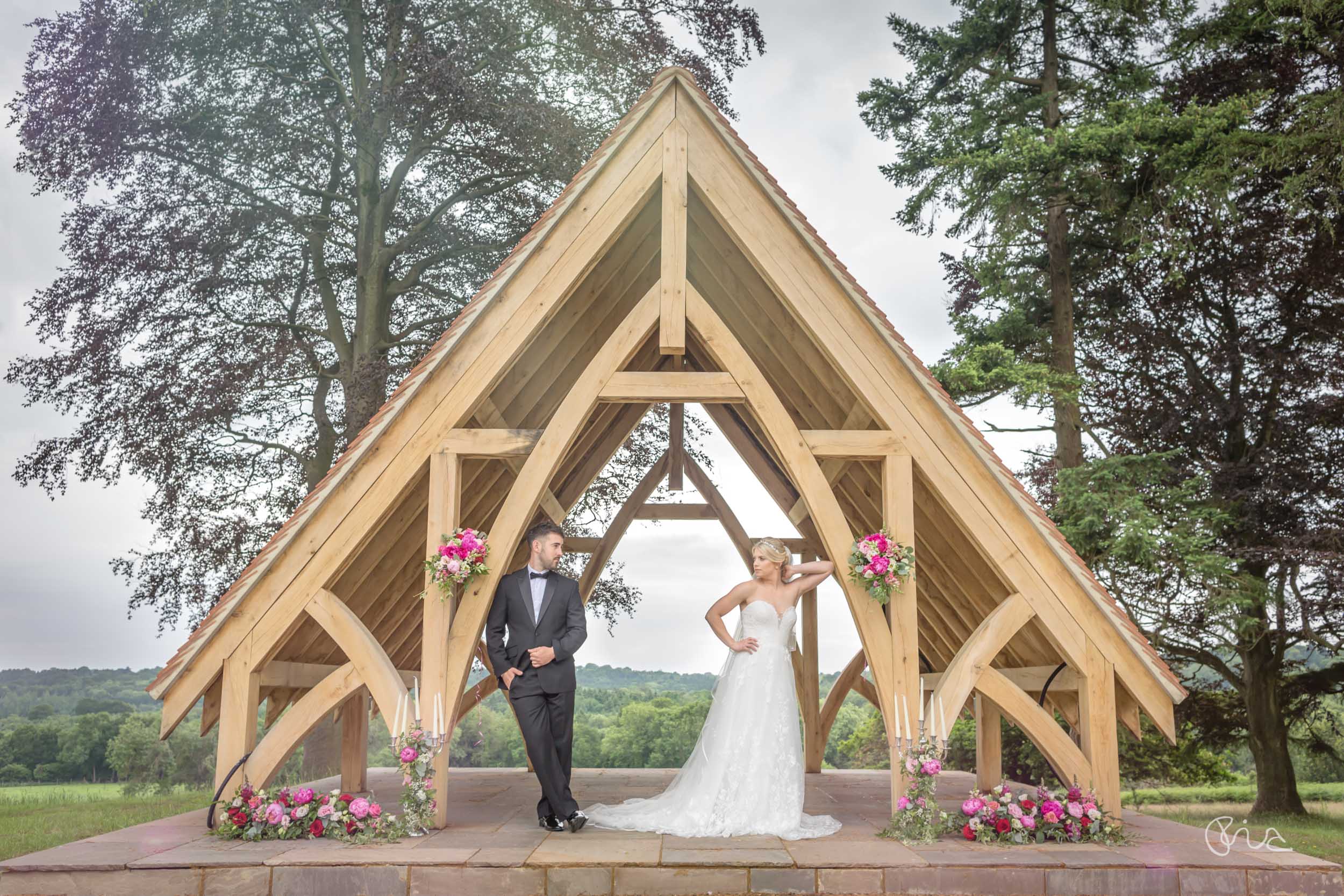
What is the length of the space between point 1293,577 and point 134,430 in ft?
45.7

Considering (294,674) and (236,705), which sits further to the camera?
(294,674)

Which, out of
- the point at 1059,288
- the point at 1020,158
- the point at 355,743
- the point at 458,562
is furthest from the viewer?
the point at 1059,288

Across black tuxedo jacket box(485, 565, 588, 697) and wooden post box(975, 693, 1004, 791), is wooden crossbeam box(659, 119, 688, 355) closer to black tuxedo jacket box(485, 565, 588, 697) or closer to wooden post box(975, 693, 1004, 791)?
black tuxedo jacket box(485, 565, 588, 697)

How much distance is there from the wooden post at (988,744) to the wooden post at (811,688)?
181 centimetres

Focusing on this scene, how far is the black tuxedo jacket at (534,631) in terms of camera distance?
225 inches

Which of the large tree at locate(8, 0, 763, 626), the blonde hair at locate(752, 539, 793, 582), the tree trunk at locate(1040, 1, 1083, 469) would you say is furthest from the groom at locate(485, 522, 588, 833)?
the tree trunk at locate(1040, 1, 1083, 469)

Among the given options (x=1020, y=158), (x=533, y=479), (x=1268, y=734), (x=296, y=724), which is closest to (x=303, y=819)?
(x=296, y=724)

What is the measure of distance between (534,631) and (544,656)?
0.22 metres

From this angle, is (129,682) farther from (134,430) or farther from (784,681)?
(784,681)

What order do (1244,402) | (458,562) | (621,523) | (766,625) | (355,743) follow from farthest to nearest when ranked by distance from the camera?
(1244,402)
(621,523)
(355,743)
(766,625)
(458,562)

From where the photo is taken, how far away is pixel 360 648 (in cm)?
564

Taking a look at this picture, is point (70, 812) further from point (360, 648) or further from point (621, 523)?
point (360, 648)

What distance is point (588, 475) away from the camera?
29.8 ft

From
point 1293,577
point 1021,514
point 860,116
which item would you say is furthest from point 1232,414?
point 1021,514
